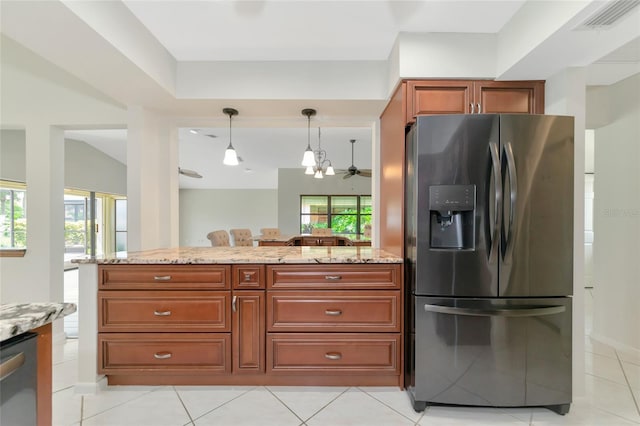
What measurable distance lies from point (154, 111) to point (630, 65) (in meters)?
3.82

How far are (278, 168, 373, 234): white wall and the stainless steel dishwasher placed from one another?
756cm

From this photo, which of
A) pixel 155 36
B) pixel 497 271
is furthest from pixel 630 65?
pixel 155 36

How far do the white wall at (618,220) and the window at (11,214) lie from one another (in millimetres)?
7943

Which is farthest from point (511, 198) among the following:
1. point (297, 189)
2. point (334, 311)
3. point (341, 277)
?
point (297, 189)

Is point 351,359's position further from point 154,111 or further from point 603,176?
point 603,176

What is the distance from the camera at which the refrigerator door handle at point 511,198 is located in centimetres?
155

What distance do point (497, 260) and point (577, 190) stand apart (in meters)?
0.76

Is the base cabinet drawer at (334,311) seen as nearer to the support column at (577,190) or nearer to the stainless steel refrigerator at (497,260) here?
the stainless steel refrigerator at (497,260)

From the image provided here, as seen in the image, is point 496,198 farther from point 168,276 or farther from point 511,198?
point 168,276

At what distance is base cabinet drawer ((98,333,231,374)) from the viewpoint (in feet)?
6.04

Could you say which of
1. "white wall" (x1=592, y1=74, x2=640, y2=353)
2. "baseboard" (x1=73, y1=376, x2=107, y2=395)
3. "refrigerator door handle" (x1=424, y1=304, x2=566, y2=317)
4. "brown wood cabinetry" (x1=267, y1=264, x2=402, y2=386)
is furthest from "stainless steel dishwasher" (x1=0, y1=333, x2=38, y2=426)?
"white wall" (x1=592, y1=74, x2=640, y2=353)

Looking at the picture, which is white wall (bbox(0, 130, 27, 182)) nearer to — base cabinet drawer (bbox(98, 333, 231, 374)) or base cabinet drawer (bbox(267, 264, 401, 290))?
base cabinet drawer (bbox(98, 333, 231, 374))

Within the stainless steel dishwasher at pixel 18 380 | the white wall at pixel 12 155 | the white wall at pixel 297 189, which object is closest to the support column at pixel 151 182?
the stainless steel dishwasher at pixel 18 380

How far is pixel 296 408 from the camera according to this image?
1.70m
